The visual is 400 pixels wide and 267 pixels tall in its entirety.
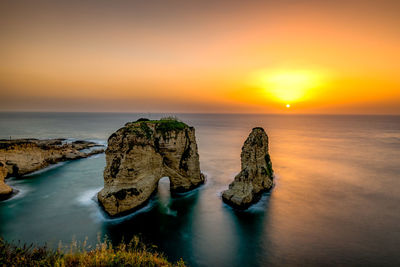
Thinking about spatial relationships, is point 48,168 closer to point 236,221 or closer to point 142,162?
point 142,162

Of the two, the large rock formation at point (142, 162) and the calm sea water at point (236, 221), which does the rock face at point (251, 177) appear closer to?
the calm sea water at point (236, 221)

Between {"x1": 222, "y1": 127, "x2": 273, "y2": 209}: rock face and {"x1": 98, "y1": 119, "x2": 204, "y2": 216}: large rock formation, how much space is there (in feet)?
17.4

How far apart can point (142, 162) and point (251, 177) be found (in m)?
10.3

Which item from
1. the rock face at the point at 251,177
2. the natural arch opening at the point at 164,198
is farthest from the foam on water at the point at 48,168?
the rock face at the point at 251,177

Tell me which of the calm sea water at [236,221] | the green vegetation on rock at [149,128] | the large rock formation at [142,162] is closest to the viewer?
the calm sea water at [236,221]

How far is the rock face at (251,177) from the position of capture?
61.7 ft

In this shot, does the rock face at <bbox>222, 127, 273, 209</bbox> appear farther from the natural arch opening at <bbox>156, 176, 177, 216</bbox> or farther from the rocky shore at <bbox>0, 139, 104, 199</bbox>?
the rocky shore at <bbox>0, 139, 104, 199</bbox>

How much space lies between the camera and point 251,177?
1933 centimetres

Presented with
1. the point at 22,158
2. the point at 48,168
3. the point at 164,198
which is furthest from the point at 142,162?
the point at 48,168

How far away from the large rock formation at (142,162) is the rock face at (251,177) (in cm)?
531

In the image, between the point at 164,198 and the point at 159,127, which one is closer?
the point at 159,127

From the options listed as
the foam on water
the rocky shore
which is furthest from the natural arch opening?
the foam on water

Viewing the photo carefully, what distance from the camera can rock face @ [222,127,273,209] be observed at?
740 inches

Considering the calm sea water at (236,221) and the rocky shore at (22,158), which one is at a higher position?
the rocky shore at (22,158)
